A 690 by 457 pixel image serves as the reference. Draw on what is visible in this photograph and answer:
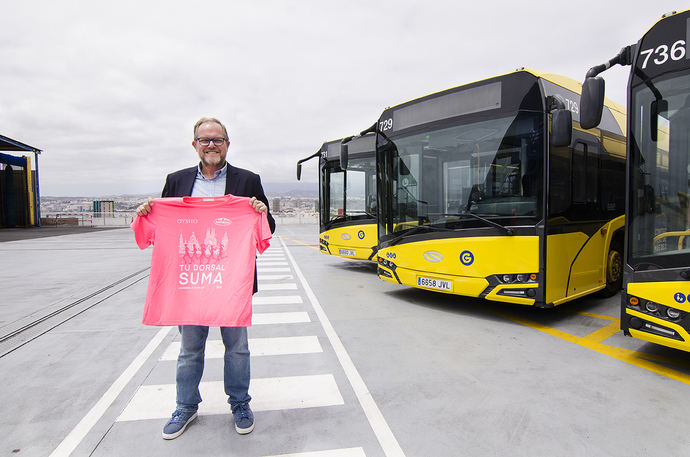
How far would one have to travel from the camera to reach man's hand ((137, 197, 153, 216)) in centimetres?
289

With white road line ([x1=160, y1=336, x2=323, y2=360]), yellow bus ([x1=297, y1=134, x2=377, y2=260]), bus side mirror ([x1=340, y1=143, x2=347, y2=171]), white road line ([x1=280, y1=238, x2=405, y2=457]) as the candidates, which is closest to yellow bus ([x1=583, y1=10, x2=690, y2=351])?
white road line ([x1=280, y1=238, x2=405, y2=457])

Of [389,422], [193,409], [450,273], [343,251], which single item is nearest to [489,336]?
[450,273]

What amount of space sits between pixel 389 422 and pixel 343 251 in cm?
788

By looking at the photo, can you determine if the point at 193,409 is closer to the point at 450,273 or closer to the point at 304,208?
the point at 450,273

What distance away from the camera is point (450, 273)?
238 inches

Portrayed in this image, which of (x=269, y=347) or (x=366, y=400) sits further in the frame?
(x=269, y=347)

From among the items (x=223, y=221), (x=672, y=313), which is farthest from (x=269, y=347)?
(x=672, y=313)

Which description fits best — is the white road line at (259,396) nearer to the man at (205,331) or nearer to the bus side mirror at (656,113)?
the man at (205,331)

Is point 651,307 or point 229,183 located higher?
point 229,183

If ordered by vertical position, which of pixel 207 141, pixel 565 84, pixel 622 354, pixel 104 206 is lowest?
pixel 622 354

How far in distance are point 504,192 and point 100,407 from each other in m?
5.07

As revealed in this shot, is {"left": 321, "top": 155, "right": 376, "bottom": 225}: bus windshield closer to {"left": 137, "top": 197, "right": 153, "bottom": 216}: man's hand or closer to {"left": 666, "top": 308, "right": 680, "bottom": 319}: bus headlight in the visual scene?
{"left": 666, "top": 308, "right": 680, "bottom": 319}: bus headlight

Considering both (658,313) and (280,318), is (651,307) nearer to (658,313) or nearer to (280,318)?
(658,313)

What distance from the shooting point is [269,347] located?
4848mm
